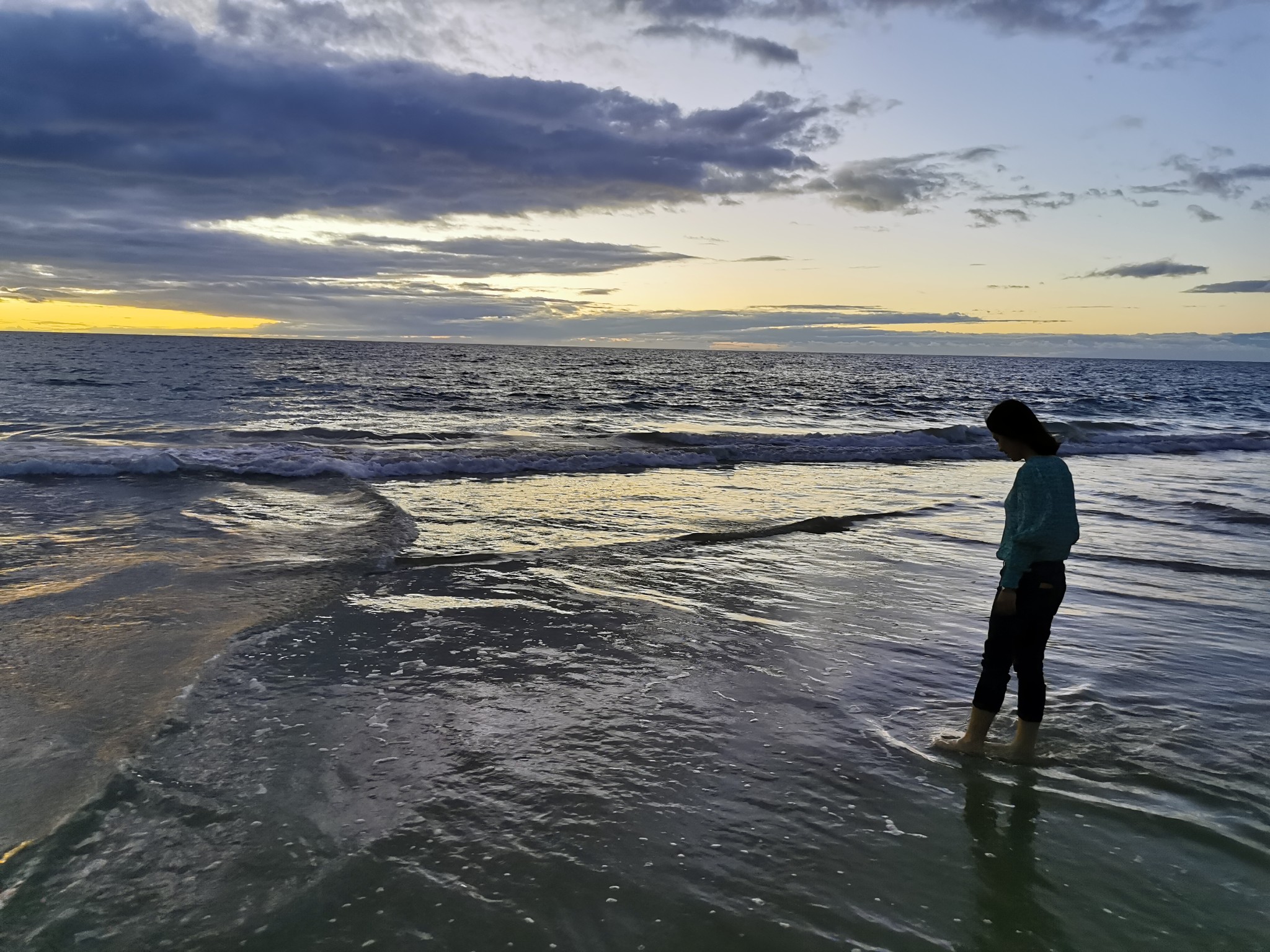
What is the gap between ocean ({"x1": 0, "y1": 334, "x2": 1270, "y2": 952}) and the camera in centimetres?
315

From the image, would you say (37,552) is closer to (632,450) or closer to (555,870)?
(555,870)

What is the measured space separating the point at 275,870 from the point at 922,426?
33575 millimetres

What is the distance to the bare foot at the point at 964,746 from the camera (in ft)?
14.9

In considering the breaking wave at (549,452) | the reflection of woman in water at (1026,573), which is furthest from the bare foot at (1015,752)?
the breaking wave at (549,452)

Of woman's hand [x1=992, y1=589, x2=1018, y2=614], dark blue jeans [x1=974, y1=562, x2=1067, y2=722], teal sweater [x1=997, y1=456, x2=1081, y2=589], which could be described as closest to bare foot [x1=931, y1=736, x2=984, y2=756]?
dark blue jeans [x1=974, y1=562, x2=1067, y2=722]

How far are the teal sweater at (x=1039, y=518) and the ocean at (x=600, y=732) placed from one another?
1147 mm

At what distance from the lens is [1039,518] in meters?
4.22

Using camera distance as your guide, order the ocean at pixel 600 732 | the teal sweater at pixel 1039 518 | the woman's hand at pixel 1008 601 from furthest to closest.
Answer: the woman's hand at pixel 1008 601 < the teal sweater at pixel 1039 518 < the ocean at pixel 600 732

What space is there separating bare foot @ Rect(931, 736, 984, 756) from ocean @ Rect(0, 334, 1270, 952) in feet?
0.23

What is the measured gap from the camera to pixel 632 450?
22.1m

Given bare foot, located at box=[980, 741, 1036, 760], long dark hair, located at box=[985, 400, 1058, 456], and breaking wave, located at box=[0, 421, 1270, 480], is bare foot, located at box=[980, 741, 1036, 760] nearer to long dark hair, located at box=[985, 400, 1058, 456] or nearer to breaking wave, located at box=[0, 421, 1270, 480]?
long dark hair, located at box=[985, 400, 1058, 456]

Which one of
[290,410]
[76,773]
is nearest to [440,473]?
[76,773]

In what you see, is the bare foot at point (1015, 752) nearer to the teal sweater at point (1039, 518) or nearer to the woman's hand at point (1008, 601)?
the woman's hand at point (1008, 601)

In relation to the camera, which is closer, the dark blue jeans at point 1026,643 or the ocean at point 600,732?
the ocean at point 600,732
